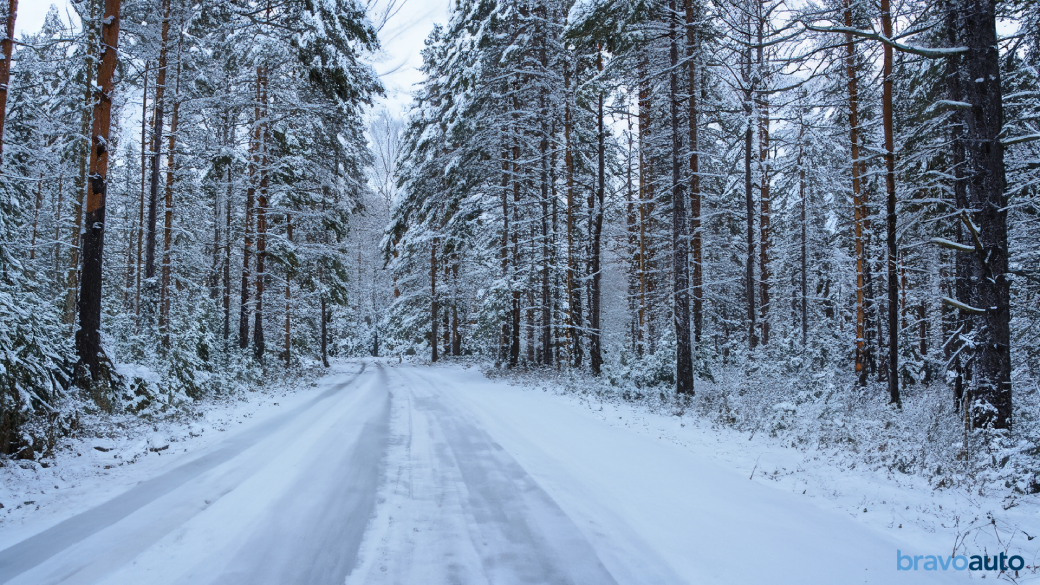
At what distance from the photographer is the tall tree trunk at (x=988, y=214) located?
5797 millimetres

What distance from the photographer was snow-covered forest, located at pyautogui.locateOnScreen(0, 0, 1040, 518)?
6.34 m

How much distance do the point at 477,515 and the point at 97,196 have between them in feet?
30.9

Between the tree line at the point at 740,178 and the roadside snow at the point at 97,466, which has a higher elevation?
the tree line at the point at 740,178

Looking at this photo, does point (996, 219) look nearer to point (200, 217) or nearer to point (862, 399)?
point (862, 399)

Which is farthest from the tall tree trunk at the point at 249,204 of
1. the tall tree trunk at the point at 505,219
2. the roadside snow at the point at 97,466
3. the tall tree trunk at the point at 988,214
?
the tall tree trunk at the point at 988,214

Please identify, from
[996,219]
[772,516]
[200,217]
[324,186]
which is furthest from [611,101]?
[200,217]

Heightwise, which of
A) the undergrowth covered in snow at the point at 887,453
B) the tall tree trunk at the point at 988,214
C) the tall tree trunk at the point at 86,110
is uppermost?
the tall tree trunk at the point at 86,110

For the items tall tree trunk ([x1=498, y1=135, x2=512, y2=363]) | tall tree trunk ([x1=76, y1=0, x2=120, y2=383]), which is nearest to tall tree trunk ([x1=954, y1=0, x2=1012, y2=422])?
tall tree trunk ([x1=76, y1=0, x2=120, y2=383])

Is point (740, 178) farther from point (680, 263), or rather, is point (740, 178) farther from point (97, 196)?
point (97, 196)

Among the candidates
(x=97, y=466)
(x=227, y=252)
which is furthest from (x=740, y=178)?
(x=227, y=252)

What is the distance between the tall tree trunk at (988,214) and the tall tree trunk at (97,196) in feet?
43.2

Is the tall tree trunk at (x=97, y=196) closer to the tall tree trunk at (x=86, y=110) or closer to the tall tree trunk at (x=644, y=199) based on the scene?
the tall tree trunk at (x=86, y=110)

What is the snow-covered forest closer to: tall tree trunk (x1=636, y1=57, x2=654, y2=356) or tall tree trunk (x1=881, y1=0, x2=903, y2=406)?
tall tree trunk (x1=881, y1=0, x2=903, y2=406)

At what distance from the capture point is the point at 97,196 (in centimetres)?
877
